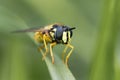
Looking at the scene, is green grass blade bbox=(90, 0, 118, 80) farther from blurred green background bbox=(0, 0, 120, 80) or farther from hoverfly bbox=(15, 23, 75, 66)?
hoverfly bbox=(15, 23, 75, 66)

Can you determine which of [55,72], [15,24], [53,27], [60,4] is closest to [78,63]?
[53,27]

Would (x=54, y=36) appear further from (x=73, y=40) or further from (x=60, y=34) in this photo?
(x=73, y=40)

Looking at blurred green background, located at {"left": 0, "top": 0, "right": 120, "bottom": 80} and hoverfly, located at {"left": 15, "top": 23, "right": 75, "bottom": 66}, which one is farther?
hoverfly, located at {"left": 15, "top": 23, "right": 75, "bottom": 66}

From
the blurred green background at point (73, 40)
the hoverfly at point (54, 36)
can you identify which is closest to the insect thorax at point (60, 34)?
the hoverfly at point (54, 36)

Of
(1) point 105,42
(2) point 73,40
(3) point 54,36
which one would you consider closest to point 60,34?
(3) point 54,36

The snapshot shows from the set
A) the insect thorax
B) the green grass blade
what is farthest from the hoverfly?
the green grass blade

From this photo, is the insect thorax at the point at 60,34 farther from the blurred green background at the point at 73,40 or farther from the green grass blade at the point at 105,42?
the green grass blade at the point at 105,42
